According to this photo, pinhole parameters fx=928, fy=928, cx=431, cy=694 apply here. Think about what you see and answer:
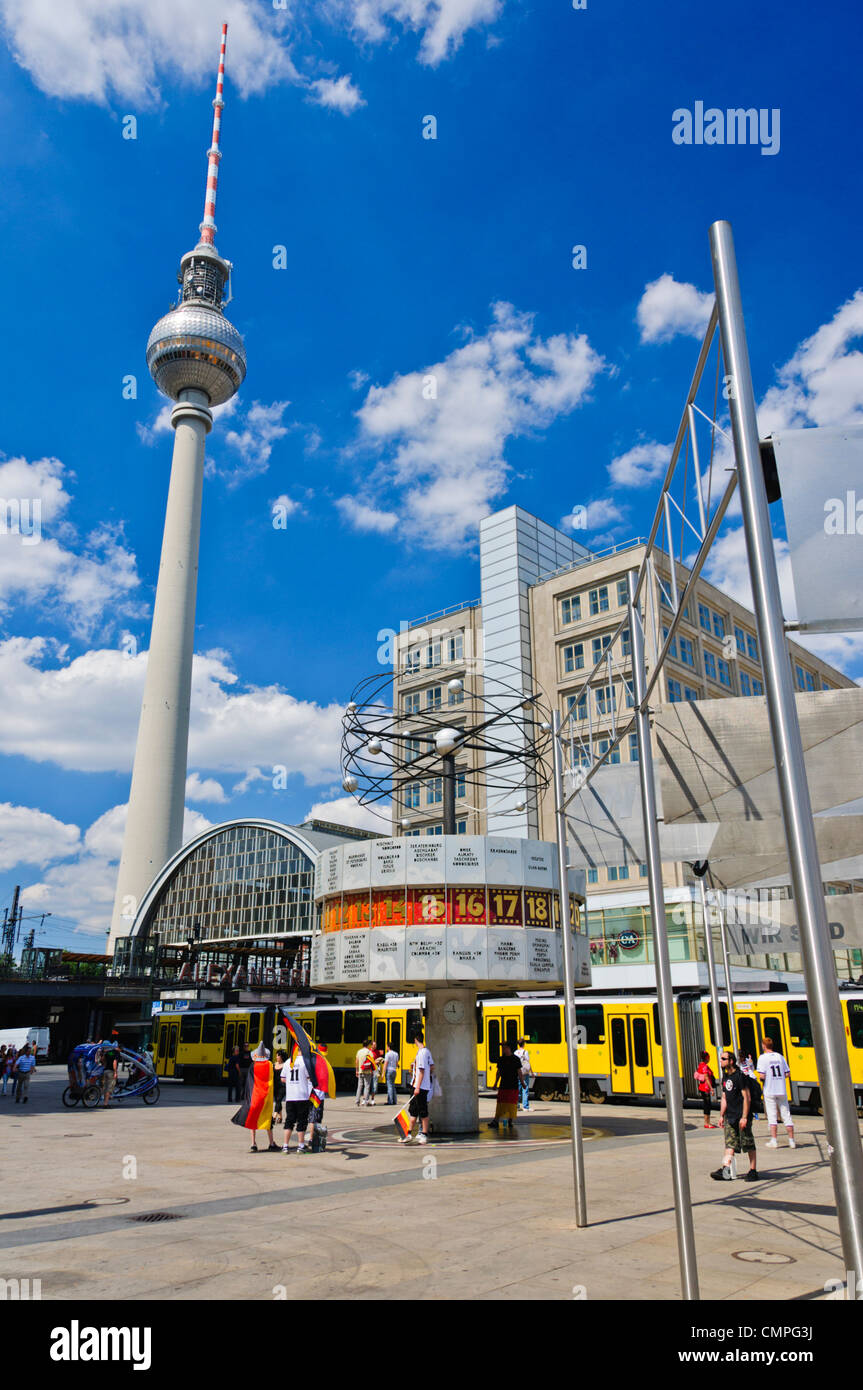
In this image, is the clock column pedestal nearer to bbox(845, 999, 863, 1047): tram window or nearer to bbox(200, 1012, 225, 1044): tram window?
bbox(845, 999, 863, 1047): tram window

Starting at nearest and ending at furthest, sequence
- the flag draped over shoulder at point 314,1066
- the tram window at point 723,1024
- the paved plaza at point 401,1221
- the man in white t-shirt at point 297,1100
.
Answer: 1. the paved plaza at point 401,1221
2. the flag draped over shoulder at point 314,1066
3. the man in white t-shirt at point 297,1100
4. the tram window at point 723,1024

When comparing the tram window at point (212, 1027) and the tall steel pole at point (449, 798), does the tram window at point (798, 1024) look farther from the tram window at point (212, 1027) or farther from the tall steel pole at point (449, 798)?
the tram window at point (212, 1027)

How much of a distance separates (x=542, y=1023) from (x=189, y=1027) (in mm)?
18964

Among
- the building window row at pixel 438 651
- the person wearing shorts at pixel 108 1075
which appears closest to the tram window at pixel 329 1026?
the person wearing shorts at pixel 108 1075

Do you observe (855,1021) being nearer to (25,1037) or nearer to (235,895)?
(25,1037)

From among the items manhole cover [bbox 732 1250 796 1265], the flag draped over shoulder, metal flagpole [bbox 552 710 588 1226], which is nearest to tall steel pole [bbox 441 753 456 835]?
the flag draped over shoulder

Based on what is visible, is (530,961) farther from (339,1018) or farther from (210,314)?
(210,314)

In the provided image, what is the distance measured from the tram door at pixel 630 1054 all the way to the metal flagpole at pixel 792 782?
25.9 meters

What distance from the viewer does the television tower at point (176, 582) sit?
89.8 meters

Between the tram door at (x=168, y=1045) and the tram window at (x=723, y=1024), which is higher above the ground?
the tram window at (x=723, y=1024)

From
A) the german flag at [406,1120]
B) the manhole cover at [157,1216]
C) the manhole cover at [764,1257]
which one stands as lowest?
the manhole cover at [157,1216]

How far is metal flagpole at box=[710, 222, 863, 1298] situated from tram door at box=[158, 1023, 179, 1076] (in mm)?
43388

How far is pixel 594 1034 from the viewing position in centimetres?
3072
